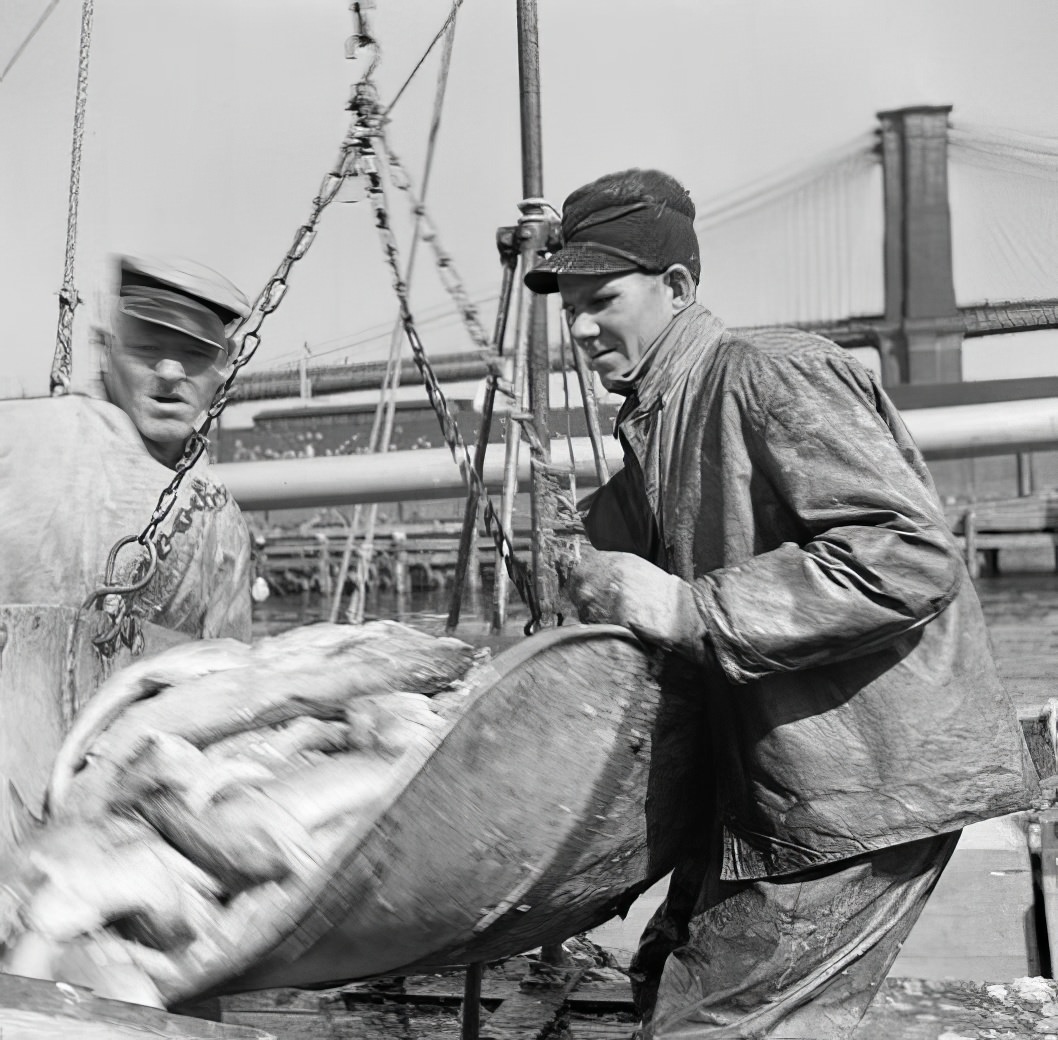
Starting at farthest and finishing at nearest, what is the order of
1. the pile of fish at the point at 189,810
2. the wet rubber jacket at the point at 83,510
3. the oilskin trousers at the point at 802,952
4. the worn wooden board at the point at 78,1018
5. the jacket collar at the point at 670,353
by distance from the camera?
the wet rubber jacket at the point at 83,510 → the jacket collar at the point at 670,353 → the oilskin trousers at the point at 802,952 → the pile of fish at the point at 189,810 → the worn wooden board at the point at 78,1018

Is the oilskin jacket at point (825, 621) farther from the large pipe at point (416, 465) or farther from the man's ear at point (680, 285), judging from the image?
the large pipe at point (416, 465)

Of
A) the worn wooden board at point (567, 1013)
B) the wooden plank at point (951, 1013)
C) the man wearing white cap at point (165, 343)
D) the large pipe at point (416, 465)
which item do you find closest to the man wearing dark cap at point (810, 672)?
the wooden plank at point (951, 1013)

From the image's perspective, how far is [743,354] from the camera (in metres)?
1.92

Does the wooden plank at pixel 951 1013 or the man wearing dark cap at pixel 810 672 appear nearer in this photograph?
the man wearing dark cap at pixel 810 672

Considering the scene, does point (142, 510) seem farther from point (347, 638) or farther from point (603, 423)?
point (603, 423)

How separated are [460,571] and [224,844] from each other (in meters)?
2.87

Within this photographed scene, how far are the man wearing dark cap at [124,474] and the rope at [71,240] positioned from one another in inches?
10.0

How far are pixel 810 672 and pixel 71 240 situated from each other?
3.00m

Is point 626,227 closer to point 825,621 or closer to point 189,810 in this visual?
point 825,621

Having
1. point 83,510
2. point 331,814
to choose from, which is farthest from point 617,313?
A: point 83,510

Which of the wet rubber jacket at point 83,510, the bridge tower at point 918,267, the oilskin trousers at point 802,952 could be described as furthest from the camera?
the bridge tower at point 918,267

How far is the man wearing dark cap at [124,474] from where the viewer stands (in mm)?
3084

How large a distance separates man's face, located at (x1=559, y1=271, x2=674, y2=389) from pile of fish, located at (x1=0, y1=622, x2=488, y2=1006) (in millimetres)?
630

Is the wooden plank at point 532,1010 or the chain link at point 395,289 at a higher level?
the chain link at point 395,289
